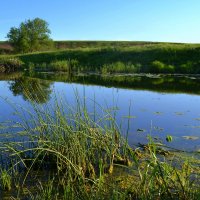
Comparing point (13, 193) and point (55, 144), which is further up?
point (55, 144)

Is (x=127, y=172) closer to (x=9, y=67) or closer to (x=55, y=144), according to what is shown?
(x=55, y=144)

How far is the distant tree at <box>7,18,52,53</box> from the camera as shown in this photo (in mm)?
65938

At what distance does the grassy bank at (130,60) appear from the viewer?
3462cm

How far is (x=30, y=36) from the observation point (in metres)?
69.6

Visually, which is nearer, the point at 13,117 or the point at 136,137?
the point at 136,137

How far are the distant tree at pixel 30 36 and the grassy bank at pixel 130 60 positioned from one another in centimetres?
1923

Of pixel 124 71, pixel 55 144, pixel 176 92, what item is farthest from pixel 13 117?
pixel 124 71

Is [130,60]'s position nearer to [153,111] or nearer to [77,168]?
[153,111]

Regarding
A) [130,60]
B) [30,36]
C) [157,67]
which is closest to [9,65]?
[130,60]

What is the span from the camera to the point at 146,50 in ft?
132

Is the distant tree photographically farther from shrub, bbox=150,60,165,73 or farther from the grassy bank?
shrub, bbox=150,60,165,73

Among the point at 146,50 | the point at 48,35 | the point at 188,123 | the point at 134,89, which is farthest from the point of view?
the point at 48,35

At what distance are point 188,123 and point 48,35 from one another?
64561mm

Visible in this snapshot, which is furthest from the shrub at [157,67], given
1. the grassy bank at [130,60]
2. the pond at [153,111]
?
the pond at [153,111]
